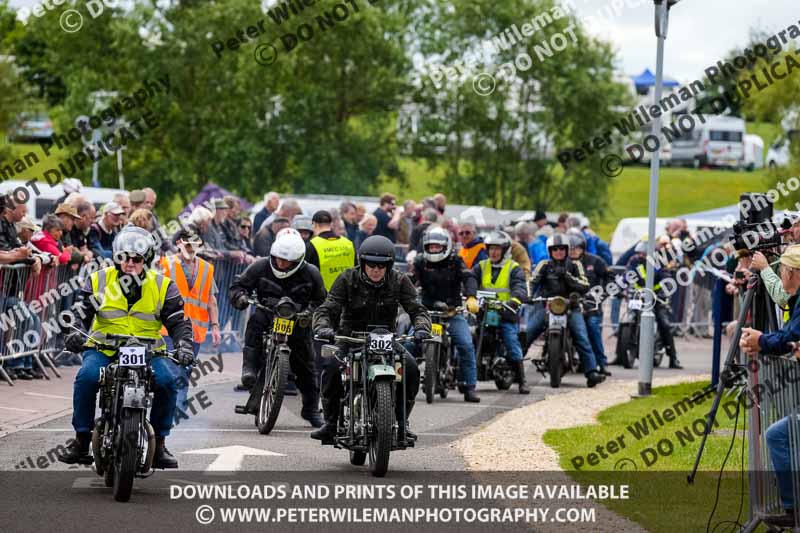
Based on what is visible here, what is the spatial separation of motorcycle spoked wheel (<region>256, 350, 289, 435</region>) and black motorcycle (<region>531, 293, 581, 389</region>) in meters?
6.69

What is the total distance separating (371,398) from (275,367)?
2.46m

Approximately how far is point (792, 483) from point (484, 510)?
2.38 metres

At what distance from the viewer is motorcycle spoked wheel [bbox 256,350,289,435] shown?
13.7 m

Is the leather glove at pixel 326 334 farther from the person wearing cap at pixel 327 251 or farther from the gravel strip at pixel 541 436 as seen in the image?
the person wearing cap at pixel 327 251

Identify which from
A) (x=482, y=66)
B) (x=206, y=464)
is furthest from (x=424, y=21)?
(x=206, y=464)

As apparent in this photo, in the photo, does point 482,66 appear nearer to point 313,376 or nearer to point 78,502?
point 313,376

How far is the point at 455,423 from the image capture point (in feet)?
51.5

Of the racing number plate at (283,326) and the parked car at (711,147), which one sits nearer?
the racing number plate at (283,326)

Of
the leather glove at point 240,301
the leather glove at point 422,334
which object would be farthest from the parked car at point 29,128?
the leather glove at point 422,334

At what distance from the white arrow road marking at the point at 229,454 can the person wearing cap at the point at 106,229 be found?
261 inches

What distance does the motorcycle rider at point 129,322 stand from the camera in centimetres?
1039

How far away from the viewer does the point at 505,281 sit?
19109 mm

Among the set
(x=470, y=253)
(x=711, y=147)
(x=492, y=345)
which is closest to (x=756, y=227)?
(x=492, y=345)

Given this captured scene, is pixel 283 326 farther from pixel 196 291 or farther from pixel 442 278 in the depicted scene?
pixel 442 278
